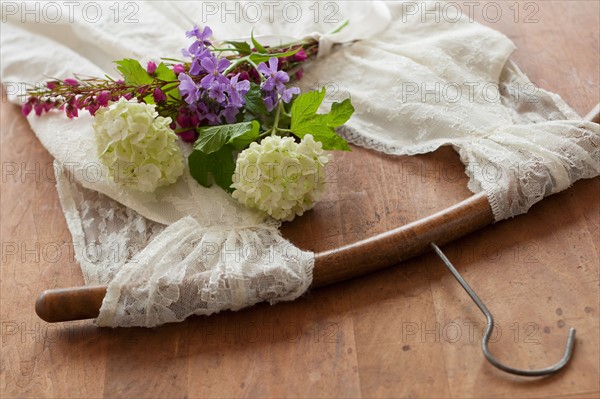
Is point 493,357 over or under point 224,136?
under

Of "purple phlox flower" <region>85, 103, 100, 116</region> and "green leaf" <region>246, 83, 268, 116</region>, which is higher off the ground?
"green leaf" <region>246, 83, 268, 116</region>

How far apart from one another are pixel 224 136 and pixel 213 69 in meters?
0.13

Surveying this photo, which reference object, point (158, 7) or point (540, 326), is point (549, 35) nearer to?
point (540, 326)

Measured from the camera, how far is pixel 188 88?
5.01 ft

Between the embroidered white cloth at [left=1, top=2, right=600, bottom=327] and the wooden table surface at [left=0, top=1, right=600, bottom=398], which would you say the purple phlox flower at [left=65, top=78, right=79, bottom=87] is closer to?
the embroidered white cloth at [left=1, top=2, right=600, bottom=327]

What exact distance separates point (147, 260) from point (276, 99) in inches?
15.2

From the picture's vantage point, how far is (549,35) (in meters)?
1.81

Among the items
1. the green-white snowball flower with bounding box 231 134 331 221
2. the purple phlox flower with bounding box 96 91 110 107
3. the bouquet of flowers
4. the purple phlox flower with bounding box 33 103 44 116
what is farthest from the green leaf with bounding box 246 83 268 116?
the purple phlox flower with bounding box 33 103 44 116

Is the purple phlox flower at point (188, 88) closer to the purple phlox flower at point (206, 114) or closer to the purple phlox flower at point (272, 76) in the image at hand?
the purple phlox flower at point (206, 114)

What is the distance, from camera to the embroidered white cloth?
4.60 ft

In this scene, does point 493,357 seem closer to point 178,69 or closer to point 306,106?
point 306,106

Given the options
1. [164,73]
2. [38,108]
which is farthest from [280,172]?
[38,108]

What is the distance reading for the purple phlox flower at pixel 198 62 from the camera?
1.55 metres

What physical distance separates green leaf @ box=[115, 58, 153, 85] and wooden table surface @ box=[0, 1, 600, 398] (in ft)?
1.00
